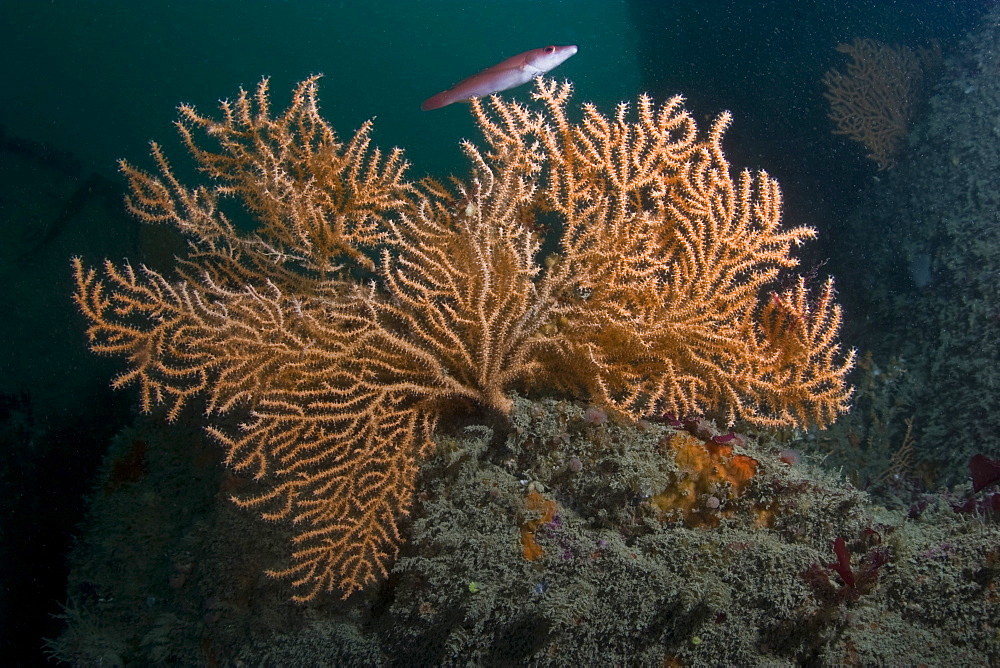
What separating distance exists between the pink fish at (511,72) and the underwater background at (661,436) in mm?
2485

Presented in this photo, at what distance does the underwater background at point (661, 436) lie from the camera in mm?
2400

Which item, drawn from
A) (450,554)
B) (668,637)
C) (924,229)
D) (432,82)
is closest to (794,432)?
(668,637)

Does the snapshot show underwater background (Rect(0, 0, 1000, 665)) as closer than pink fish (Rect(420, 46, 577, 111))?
Yes

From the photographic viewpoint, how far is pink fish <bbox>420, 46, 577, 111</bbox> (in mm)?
3627

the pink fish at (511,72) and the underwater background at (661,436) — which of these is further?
the pink fish at (511,72)

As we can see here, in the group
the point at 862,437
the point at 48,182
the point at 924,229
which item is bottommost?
the point at 48,182

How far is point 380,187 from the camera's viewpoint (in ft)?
12.7

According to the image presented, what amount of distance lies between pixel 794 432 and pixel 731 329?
142cm

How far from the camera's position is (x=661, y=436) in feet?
9.62

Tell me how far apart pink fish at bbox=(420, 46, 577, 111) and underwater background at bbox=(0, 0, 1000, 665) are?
248 centimetres

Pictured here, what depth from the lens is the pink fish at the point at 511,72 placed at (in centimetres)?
363

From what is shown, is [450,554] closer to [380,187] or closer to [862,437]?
[380,187]

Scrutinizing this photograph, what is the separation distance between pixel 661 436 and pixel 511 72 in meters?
2.89

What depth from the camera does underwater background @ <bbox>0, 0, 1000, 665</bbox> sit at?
2400mm
